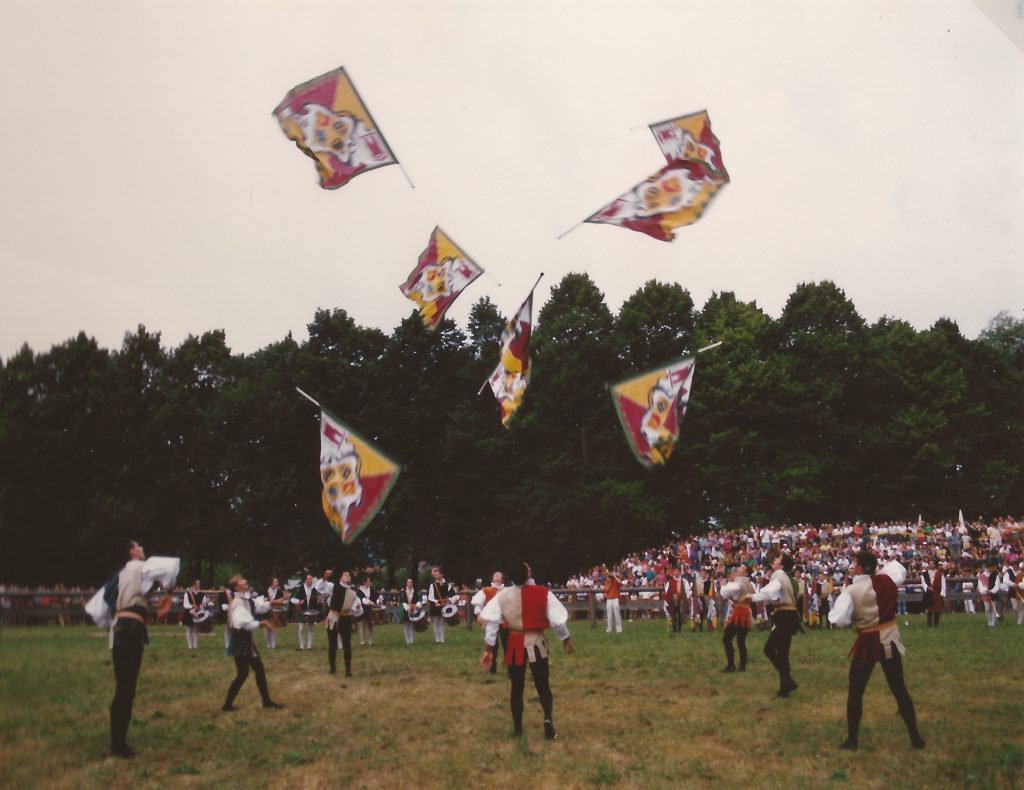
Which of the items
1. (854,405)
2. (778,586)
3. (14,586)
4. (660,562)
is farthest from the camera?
(854,405)

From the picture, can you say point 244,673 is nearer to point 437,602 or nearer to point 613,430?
point 437,602

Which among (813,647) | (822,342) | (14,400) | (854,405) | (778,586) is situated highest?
(822,342)

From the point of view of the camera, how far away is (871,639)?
11.9 m

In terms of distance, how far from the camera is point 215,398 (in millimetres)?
21047

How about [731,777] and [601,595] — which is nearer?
[731,777]

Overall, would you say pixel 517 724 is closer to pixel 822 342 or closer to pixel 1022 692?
pixel 1022 692

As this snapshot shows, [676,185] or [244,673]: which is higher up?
[676,185]

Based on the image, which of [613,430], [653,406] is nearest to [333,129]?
[653,406]

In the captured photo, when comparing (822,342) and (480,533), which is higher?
(822,342)

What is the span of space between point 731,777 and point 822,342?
49.3 metres

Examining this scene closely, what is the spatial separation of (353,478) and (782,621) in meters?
8.48

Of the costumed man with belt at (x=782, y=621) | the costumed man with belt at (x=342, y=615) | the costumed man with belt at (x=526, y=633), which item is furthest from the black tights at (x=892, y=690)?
the costumed man with belt at (x=342, y=615)

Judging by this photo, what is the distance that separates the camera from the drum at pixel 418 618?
1125 inches

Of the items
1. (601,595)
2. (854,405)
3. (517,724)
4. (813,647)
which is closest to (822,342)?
(854,405)
